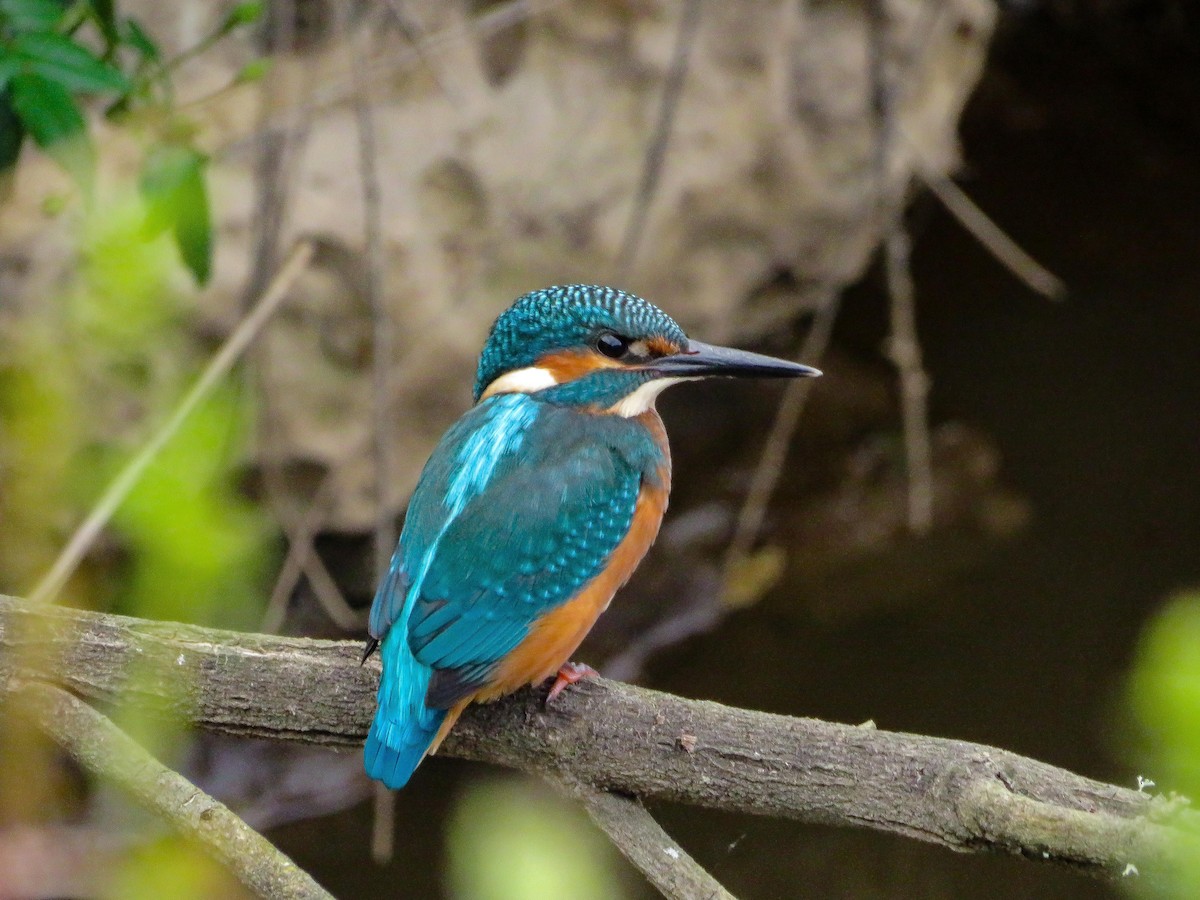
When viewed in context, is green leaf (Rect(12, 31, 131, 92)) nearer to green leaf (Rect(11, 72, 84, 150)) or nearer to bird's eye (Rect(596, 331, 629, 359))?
green leaf (Rect(11, 72, 84, 150))

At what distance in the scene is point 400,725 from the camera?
1.71m

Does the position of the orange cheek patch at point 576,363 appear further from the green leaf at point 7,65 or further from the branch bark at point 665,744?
the green leaf at point 7,65

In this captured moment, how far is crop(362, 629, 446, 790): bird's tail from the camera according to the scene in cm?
170

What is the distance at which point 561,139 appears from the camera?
4.16m

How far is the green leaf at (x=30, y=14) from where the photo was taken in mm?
2025

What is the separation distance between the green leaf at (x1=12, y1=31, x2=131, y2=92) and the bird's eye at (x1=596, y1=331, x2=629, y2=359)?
0.84m

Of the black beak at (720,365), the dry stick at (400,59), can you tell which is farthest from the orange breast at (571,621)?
the dry stick at (400,59)

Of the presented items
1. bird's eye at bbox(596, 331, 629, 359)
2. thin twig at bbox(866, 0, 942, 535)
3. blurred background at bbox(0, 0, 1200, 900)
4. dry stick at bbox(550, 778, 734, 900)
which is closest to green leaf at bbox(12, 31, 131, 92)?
blurred background at bbox(0, 0, 1200, 900)

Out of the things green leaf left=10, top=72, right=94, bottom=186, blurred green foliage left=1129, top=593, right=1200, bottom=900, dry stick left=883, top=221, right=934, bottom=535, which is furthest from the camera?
dry stick left=883, top=221, right=934, bottom=535

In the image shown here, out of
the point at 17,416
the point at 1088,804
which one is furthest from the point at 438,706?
the point at 17,416

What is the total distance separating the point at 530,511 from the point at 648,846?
1.88 ft

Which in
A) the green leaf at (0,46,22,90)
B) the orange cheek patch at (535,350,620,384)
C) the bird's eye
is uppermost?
the green leaf at (0,46,22,90)

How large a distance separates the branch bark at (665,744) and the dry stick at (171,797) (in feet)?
0.27

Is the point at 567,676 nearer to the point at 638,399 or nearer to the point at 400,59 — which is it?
the point at 638,399
